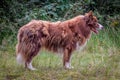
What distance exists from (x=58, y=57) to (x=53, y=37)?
125 centimetres

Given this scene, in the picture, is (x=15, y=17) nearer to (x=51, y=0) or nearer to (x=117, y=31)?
(x=51, y=0)

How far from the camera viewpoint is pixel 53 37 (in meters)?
8.18

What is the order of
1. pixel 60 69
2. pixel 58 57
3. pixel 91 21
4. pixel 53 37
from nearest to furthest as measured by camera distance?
pixel 60 69
pixel 53 37
pixel 91 21
pixel 58 57

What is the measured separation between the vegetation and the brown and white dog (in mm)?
338

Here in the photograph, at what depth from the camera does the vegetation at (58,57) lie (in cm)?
736

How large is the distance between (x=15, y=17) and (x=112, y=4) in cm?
448

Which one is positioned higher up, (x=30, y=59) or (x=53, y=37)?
(x=53, y=37)

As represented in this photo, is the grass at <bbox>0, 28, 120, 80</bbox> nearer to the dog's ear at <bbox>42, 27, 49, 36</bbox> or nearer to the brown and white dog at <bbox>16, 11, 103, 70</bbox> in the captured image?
the brown and white dog at <bbox>16, 11, 103, 70</bbox>

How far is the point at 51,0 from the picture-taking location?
14.5 m

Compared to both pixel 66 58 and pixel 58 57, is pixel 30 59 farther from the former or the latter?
pixel 58 57

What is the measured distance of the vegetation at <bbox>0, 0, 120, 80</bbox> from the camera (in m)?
7.36

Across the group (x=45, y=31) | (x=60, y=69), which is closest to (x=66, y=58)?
(x=60, y=69)

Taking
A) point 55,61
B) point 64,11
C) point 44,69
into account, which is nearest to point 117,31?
point 64,11

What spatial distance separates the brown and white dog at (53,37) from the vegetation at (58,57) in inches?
13.3
